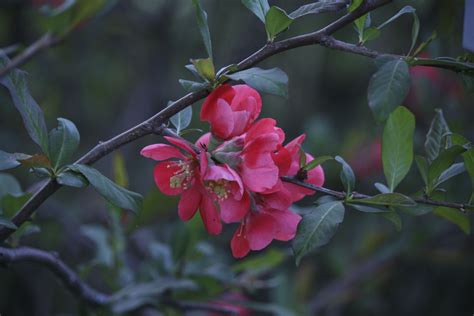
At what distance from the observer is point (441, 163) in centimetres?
87

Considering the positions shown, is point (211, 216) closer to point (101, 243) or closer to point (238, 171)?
point (238, 171)

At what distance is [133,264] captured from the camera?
79.4 inches

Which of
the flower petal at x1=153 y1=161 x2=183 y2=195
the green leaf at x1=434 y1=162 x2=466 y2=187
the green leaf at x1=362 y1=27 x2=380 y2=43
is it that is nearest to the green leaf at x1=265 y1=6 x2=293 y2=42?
the green leaf at x1=362 y1=27 x2=380 y2=43

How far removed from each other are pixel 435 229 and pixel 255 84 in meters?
1.53

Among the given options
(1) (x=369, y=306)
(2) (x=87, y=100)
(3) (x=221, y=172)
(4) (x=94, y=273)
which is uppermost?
(3) (x=221, y=172)

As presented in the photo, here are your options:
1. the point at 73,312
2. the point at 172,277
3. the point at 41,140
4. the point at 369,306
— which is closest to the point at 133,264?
the point at 73,312

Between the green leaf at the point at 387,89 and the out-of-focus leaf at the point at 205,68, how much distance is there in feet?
→ 0.72

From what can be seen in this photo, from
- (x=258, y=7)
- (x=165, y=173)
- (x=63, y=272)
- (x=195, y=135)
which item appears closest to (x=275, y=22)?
(x=258, y=7)

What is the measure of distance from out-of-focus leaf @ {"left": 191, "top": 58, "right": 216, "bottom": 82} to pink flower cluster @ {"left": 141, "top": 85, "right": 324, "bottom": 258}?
2 centimetres

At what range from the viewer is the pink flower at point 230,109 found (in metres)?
0.81

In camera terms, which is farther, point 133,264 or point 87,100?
point 87,100

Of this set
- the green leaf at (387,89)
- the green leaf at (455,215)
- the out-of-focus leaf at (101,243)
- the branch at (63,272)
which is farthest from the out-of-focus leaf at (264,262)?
the green leaf at (387,89)

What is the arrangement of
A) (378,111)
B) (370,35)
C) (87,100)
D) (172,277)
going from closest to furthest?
(378,111)
(370,35)
(172,277)
(87,100)

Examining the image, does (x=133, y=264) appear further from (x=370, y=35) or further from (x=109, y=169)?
(x=370, y=35)
